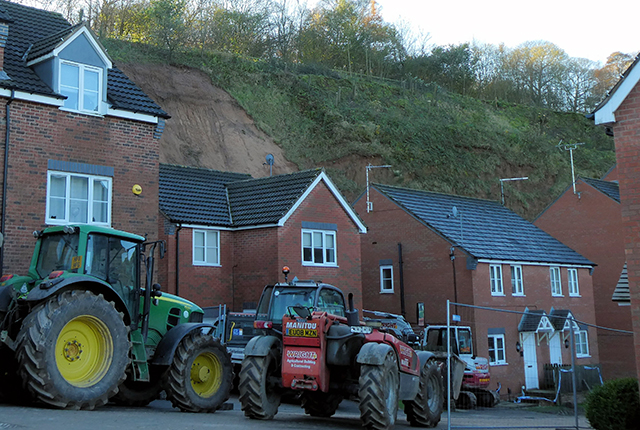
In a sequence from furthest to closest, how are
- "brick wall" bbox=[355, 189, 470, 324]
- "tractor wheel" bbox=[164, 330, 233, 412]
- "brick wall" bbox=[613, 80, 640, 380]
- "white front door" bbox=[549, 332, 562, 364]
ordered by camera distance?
"white front door" bbox=[549, 332, 562, 364] < "brick wall" bbox=[355, 189, 470, 324] < "tractor wheel" bbox=[164, 330, 233, 412] < "brick wall" bbox=[613, 80, 640, 380]

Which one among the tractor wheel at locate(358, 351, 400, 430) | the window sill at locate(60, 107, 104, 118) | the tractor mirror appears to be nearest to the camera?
the tractor wheel at locate(358, 351, 400, 430)

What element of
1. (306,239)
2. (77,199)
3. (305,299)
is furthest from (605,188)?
(77,199)

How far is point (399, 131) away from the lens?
52750mm

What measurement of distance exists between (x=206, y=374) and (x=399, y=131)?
138ft

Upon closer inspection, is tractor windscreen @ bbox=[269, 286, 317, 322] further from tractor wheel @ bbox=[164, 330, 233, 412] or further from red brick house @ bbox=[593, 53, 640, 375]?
red brick house @ bbox=[593, 53, 640, 375]

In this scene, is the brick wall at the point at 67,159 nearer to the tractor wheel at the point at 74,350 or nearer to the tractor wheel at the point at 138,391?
the tractor wheel at the point at 138,391

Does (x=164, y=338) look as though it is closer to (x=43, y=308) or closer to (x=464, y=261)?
(x=43, y=308)

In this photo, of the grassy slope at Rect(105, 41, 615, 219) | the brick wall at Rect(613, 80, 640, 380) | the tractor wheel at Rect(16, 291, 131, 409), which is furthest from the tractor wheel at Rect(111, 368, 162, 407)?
the grassy slope at Rect(105, 41, 615, 219)

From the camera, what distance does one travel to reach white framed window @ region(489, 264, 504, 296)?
30.4 meters

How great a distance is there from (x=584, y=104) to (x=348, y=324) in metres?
77.5

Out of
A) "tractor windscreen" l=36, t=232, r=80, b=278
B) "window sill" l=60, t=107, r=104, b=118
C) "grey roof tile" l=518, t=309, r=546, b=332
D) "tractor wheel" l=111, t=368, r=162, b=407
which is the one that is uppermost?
"window sill" l=60, t=107, r=104, b=118

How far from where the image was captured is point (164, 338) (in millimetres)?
12375

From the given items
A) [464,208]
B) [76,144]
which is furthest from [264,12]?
[76,144]

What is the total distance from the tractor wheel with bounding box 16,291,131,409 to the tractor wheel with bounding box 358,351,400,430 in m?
3.88
